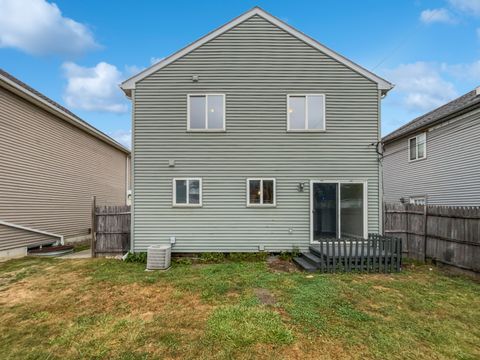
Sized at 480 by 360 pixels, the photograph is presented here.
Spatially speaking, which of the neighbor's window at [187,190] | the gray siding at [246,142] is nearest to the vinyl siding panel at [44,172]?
the gray siding at [246,142]

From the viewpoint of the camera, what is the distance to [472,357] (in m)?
3.18

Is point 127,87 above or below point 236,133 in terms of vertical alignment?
above

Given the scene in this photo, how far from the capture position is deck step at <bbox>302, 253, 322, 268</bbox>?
7008 mm

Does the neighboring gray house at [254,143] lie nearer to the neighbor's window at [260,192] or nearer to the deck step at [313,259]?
the neighbor's window at [260,192]

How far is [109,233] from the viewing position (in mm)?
8836

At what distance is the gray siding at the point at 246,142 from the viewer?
27.9 feet

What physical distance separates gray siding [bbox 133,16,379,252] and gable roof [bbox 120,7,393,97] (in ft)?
0.51

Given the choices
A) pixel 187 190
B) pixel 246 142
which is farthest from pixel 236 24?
pixel 187 190

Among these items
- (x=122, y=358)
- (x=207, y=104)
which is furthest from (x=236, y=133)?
(x=122, y=358)

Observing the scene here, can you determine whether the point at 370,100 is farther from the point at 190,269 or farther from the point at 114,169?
the point at 114,169

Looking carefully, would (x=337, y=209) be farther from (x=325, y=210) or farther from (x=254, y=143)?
(x=254, y=143)

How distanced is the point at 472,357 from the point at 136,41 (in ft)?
65.6

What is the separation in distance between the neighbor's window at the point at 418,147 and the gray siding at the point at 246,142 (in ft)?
19.8

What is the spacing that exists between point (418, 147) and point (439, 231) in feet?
24.1
